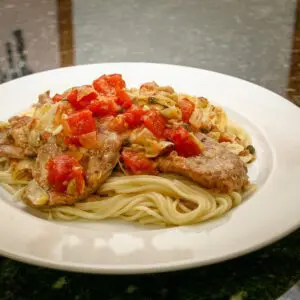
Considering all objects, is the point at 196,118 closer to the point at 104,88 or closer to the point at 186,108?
the point at 186,108

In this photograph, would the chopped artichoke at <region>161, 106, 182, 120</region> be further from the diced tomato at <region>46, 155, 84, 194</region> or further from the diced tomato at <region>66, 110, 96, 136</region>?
the diced tomato at <region>46, 155, 84, 194</region>

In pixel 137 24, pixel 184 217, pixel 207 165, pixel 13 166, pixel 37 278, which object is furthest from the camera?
pixel 137 24

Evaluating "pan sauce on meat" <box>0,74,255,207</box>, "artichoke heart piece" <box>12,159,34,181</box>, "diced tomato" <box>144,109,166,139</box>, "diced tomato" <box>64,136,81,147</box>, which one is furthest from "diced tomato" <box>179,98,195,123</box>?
"artichoke heart piece" <box>12,159,34,181</box>

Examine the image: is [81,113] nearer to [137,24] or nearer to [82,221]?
[82,221]

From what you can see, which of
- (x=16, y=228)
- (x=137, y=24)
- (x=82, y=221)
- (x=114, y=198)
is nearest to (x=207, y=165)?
(x=114, y=198)

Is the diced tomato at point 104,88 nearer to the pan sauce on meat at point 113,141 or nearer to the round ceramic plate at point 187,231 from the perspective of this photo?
the pan sauce on meat at point 113,141

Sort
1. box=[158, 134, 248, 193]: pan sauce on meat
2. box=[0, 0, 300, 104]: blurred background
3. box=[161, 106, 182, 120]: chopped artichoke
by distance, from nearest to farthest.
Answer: box=[158, 134, 248, 193]: pan sauce on meat, box=[161, 106, 182, 120]: chopped artichoke, box=[0, 0, 300, 104]: blurred background

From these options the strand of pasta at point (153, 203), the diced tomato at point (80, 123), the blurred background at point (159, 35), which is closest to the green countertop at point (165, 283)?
the strand of pasta at point (153, 203)
